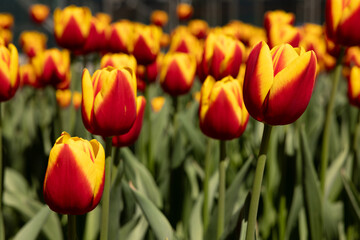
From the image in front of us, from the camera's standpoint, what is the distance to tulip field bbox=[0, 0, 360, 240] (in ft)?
2.23

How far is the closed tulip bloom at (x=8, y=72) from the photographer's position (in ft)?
3.22

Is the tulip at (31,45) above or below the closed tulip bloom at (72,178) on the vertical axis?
below

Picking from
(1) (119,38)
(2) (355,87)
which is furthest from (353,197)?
(1) (119,38)

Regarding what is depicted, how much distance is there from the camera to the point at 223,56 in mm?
1160

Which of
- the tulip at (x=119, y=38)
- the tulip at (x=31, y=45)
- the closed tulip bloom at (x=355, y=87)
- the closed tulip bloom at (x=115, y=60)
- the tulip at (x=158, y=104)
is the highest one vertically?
the closed tulip bloom at (x=115, y=60)

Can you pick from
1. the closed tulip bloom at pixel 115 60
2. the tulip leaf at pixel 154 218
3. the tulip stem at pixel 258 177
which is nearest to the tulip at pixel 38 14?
the closed tulip bloom at pixel 115 60

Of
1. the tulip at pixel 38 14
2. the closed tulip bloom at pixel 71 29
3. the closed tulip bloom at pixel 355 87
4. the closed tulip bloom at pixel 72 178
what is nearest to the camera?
the closed tulip bloom at pixel 72 178

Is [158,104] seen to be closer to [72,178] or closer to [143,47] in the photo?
[143,47]

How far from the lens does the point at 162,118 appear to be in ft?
5.94

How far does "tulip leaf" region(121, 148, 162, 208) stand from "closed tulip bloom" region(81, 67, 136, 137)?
52 cm

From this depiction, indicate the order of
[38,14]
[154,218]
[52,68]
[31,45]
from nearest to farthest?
1. [154,218]
2. [52,68]
3. [31,45]
4. [38,14]

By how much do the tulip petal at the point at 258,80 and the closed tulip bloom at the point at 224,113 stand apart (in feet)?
0.74

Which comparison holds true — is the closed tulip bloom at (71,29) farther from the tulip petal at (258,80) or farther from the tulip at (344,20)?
the tulip petal at (258,80)

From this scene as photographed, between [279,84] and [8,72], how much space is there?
1.94 ft
